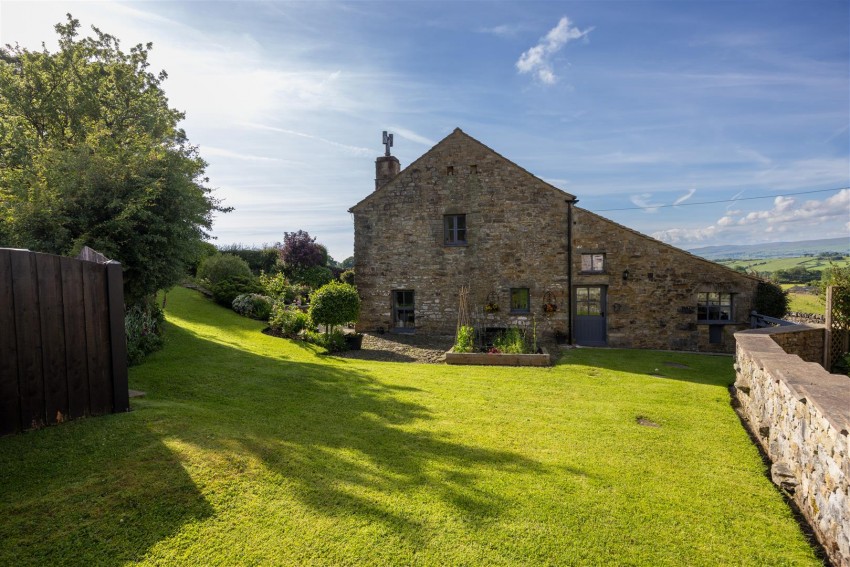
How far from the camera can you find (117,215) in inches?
379

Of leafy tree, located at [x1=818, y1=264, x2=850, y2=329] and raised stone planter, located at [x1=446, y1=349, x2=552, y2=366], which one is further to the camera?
raised stone planter, located at [x1=446, y1=349, x2=552, y2=366]

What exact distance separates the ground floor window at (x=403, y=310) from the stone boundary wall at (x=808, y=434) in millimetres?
12477

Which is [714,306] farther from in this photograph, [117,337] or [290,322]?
[117,337]

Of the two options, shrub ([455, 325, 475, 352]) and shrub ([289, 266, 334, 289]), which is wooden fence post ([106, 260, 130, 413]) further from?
shrub ([289, 266, 334, 289])

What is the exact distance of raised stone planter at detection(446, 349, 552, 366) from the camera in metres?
12.3

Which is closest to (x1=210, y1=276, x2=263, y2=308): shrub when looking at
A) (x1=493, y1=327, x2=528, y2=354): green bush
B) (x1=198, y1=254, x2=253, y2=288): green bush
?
(x1=198, y1=254, x2=253, y2=288): green bush

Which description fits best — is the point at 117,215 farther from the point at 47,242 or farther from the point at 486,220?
the point at 486,220

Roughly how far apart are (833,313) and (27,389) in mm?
17489

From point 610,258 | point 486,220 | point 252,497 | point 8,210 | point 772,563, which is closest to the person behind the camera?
point 772,563

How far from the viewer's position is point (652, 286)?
51.8 ft

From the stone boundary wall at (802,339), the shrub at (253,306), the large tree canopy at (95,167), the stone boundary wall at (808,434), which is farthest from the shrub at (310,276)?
the stone boundary wall at (808,434)

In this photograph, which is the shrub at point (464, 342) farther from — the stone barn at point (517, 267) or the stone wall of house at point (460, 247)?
the stone wall of house at point (460, 247)

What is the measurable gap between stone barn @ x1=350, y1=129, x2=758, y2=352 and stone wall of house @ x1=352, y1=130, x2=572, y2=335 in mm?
41

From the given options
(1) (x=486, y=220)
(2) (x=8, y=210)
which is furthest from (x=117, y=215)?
(1) (x=486, y=220)
